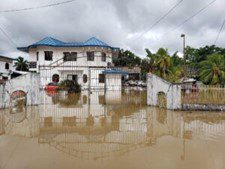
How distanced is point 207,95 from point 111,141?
1000cm

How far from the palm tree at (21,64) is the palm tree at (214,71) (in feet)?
123

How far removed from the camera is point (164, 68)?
3547cm

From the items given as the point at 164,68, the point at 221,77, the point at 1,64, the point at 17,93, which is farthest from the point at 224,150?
the point at 1,64

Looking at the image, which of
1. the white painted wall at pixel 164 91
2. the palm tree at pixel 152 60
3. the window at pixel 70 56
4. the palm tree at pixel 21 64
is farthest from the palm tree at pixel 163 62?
the palm tree at pixel 21 64

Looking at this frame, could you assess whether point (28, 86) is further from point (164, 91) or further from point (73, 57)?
point (73, 57)

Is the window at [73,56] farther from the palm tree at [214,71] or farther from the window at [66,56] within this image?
the palm tree at [214,71]

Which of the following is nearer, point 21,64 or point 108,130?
point 108,130

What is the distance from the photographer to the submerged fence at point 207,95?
56.5 ft

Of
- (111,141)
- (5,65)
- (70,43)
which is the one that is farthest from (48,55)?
(111,141)

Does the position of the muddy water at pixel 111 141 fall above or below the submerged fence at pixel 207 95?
below

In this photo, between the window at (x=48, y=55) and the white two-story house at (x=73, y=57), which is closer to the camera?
the white two-story house at (x=73, y=57)

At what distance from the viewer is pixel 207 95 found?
57.0ft

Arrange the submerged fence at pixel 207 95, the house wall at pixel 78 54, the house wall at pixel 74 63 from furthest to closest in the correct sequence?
the house wall at pixel 78 54 < the house wall at pixel 74 63 < the submerged fence at pixel 207 95

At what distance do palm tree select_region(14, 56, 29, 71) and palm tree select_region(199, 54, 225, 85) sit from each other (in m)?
37.5
